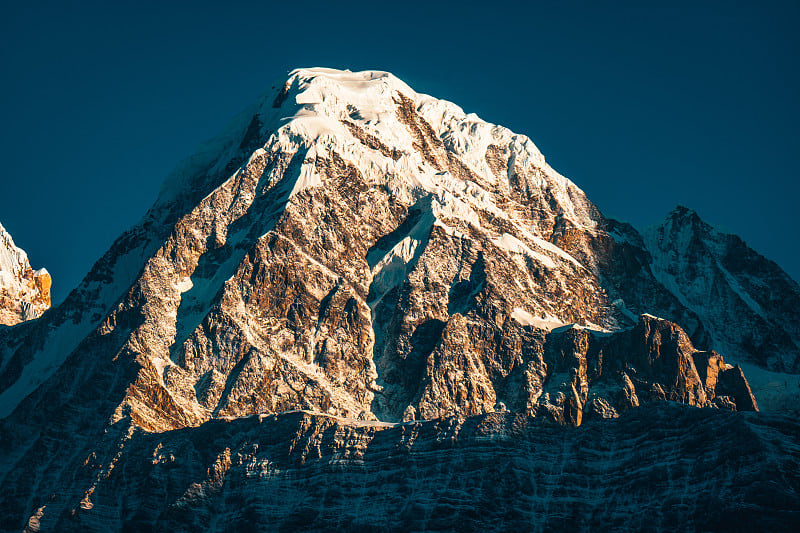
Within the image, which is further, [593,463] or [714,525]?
[593,463]

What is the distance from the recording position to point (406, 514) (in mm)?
191125

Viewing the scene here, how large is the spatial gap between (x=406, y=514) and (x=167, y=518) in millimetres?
29678

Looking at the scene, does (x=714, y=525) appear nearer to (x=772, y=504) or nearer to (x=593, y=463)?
(x=772, y=504)

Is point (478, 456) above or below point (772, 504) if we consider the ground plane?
above

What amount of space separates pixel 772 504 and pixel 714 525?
21.7ft

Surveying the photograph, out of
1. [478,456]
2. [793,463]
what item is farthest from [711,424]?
[478,456]

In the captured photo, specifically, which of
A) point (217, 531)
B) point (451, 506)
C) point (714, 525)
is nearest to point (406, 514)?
point (451, 506)

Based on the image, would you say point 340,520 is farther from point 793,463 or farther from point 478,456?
point 793,463

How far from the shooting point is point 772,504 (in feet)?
569

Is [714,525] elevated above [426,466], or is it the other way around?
[426,466]

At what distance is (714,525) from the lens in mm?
175625

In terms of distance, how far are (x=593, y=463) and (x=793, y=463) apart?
2585 cm

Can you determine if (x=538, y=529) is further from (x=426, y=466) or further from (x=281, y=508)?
(x=281, y=508)

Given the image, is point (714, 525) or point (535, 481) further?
point (535, 481)
